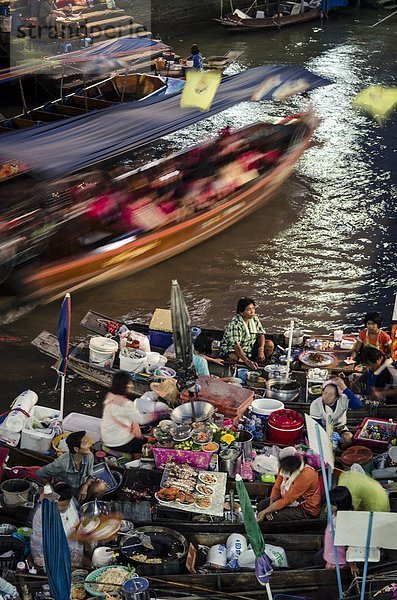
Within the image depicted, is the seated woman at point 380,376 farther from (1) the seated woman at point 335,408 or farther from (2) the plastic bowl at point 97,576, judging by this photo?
(2) the plastic bowl at point 97,576

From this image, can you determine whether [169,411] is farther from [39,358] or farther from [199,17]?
[199,17]

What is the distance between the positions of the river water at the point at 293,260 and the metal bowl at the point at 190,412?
73.2 inches

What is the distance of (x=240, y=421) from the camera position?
339 inches

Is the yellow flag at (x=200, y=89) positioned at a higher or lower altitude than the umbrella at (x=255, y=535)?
higher

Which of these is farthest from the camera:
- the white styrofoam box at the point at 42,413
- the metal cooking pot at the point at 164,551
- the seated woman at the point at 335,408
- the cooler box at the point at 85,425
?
the white styrofoam box at the point at 42,413

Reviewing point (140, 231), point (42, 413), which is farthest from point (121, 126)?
point (42, 413)

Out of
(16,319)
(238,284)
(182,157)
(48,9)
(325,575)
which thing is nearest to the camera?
(325,575)

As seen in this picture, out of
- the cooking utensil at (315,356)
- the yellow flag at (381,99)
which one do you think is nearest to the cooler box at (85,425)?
the cooking utensil at (315,356)

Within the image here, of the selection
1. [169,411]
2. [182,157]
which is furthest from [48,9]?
[169,411]

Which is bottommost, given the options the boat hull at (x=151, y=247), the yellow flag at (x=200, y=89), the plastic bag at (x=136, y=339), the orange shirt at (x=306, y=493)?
the boat hull at (x=151, y=247)

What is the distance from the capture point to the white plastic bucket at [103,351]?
32.5ft

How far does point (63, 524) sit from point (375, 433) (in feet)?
10.1

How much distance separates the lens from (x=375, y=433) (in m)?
8.29

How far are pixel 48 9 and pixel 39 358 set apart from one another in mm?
14168
